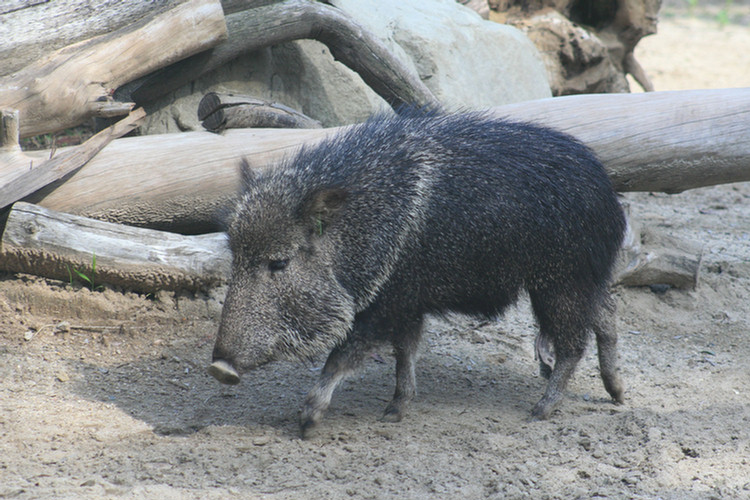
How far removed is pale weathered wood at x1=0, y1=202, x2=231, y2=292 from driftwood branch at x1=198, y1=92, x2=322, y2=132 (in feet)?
2.70

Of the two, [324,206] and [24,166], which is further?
[24,166]

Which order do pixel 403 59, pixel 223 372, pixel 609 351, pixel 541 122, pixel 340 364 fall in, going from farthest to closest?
pixel 403 59 < pixel 541 122 < pixel 609 351 < pixel 340 364 < pixel 223 372

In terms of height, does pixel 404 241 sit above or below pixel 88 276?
above

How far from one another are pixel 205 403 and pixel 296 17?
300 centimetres

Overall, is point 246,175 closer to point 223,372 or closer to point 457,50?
point 223,372

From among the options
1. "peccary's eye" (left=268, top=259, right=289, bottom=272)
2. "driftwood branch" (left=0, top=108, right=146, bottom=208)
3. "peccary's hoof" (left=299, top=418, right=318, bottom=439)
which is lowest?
"peccary's hoof" (left=299, top=418, right=318, bottom=439)

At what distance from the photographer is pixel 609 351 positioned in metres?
3.86

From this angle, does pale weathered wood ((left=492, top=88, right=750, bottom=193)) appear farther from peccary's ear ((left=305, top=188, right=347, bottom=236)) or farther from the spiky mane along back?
peccary's ear ((left=305, top=188, right=347, bottom=236))

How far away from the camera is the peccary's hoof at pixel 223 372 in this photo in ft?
10.00

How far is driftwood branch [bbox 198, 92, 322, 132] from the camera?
4742 mm

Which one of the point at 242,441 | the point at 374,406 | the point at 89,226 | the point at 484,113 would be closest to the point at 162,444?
the point at 242,441

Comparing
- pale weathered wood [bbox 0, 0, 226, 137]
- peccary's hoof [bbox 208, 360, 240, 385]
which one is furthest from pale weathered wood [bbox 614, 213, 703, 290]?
pale weathered wood [bbox 0, 0, 226, 137]

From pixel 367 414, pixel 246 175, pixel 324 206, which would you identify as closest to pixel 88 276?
pixel 246 175

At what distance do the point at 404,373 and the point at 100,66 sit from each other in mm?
2740
